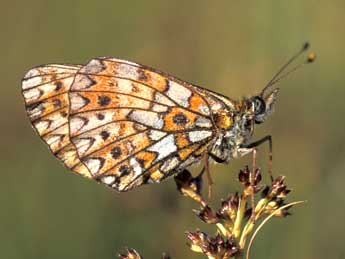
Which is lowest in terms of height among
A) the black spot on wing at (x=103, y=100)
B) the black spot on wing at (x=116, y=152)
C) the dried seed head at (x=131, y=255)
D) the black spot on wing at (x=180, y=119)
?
the dried seed head at (x=131, y=255)

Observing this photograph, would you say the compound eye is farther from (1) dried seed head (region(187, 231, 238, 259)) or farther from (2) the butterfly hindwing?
(1) dried seed head (region(187, 231, 238, 259))

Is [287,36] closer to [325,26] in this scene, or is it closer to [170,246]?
[325,26]

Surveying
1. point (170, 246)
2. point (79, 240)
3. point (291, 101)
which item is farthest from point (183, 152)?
point (291, 101)

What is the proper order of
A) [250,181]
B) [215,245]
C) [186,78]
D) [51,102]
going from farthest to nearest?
[186,78] < [51,102] < [250,181] < [215,245]

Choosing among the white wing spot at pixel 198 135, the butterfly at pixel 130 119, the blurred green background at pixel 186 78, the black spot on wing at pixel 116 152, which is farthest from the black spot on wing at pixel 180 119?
the blurred green background at pixel 186 78

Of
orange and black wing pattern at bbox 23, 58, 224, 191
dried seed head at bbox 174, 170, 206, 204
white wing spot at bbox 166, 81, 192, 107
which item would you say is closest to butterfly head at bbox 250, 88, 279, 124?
orange and black wing pattern at bbox 23, 58, 224, 191

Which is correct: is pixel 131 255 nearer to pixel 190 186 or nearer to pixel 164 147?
pixel 190 186

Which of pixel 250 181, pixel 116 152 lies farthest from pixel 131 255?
pixel 116 152

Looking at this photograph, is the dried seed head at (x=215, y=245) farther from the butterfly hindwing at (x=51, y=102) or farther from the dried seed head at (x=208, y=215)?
the butterfly hindwing at (x=51, y=102)
